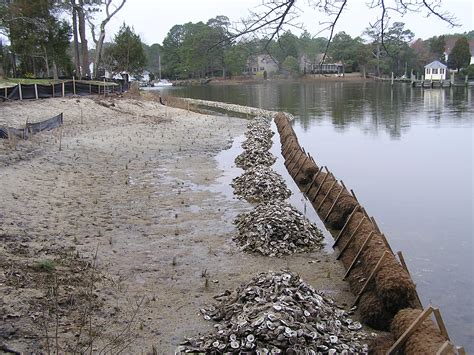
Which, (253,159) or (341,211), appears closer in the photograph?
(341,211)

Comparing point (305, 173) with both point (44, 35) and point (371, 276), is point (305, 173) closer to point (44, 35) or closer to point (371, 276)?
point (371, 276)

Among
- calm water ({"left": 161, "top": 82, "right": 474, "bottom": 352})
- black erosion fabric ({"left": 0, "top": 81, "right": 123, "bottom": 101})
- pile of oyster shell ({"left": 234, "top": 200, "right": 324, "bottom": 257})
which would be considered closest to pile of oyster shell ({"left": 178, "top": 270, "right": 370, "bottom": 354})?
calm water ({"left": 161, "top": 82, "right": 474, "bottom": 352})

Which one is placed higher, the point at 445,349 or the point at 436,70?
the point at 436,70

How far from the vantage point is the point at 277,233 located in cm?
1045

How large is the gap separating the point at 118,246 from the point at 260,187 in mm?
Result: 5858

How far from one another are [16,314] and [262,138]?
21.0m

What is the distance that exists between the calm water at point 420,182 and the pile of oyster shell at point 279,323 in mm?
1904

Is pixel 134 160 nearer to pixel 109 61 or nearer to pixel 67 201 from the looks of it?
pixel 67 201

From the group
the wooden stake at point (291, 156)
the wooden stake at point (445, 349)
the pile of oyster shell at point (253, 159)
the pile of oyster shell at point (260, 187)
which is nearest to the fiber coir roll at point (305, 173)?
the pile of oyster shell at point (260, 187)

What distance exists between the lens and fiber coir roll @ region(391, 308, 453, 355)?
532 centimetres

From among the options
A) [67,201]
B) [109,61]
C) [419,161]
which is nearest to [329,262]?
[67,201]

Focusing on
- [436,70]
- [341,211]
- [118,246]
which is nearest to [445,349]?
[118,246]

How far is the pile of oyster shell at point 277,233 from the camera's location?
1017 centimetres

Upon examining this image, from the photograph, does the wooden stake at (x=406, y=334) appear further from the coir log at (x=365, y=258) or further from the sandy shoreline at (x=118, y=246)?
the sandy shoreline at (x=118, y=246)
